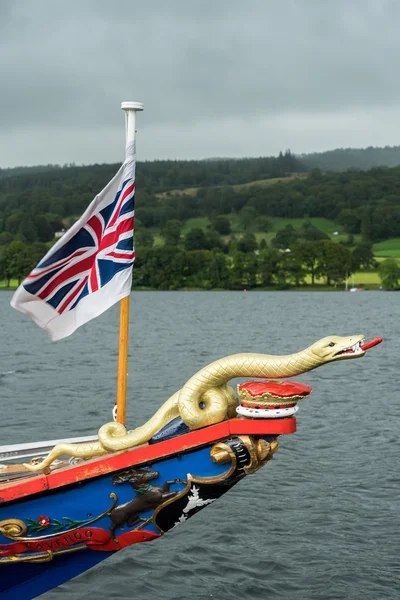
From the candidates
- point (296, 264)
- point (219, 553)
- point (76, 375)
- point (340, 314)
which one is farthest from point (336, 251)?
point (219, 553)

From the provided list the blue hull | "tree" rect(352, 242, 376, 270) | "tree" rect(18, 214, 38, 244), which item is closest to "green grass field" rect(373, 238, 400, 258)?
"tree" rect(352, 242, 376, 270)

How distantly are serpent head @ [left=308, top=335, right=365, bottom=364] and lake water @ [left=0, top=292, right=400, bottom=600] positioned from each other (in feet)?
16.6

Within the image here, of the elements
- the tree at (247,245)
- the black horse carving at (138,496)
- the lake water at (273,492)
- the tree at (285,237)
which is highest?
the tree at (285,237)

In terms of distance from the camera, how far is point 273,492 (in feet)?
56.9

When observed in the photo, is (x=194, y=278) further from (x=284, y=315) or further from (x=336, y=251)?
(x=284, y=315)

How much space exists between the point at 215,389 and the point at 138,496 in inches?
53.6

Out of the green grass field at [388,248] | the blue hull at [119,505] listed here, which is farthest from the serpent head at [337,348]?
the green grass field at [388,248]

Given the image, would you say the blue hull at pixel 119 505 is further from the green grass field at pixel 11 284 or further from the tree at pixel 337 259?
the tree at pixel 337 259

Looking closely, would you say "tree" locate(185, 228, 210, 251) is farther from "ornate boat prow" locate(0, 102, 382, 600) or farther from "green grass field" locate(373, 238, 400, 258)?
"ornate boat prow" locate(0, 102, 382, 600)

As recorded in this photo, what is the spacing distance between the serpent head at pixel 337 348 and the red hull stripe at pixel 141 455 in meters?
0.70

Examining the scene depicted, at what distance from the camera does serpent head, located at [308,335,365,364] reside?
8.44m

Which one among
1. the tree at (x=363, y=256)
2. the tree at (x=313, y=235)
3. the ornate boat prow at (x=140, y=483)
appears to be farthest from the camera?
the tree at (x=313, y=235)

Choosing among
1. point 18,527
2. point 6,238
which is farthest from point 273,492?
point 6,238

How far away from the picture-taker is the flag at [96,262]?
9648mm
